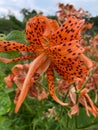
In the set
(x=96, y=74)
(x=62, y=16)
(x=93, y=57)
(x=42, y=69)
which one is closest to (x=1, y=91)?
(x=42, y=69)

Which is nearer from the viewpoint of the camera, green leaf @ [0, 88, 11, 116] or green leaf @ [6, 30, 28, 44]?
green leaf @ [0, 88, 11, 116]

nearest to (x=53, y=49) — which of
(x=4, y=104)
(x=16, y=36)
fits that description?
(x=16, y=36)

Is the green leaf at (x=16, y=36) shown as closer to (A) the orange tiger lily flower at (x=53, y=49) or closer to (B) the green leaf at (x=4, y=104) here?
(A) the orange tiger lily flower at (x=53, y=49)

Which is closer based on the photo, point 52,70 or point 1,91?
point 1,91

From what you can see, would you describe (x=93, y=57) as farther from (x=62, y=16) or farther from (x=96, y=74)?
(x=96, y=74)

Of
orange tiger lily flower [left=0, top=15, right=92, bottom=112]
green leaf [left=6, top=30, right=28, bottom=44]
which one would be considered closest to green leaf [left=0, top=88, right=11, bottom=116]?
orange tiger lily flower [left=0, top=15, right=92, bottom=112]

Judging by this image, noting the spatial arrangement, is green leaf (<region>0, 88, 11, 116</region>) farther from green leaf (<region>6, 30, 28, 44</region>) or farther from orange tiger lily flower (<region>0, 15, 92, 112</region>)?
green leaf (<region>6, 30, 28, 44</region>)

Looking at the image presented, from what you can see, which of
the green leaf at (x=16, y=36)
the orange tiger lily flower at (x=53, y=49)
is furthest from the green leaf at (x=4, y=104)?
the green leaf at (x=16, y=36)

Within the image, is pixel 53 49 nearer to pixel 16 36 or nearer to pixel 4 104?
pixel 16 36
